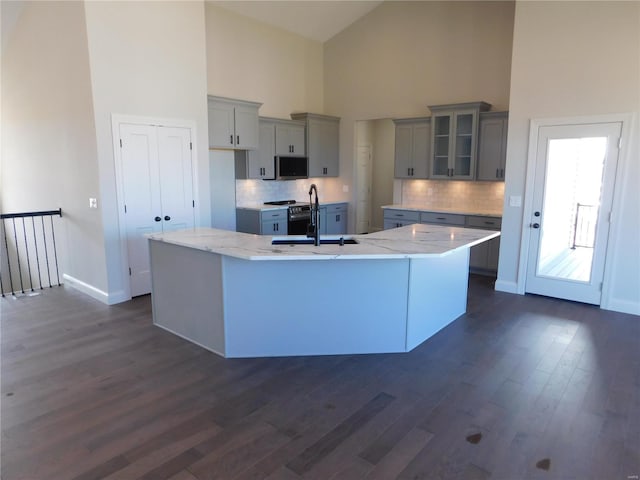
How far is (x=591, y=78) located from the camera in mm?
4613

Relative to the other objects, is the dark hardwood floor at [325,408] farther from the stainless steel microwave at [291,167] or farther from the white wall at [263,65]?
the white wall at [263,65]

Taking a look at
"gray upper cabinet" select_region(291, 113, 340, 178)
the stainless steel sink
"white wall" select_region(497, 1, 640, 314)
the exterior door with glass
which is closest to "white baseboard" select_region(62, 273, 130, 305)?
the stainless steel sink

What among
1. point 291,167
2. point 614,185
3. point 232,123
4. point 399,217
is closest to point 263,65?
point 232,123

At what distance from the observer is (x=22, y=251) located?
7.63m

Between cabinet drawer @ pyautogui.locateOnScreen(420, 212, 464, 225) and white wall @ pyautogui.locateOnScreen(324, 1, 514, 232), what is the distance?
183 centimetres

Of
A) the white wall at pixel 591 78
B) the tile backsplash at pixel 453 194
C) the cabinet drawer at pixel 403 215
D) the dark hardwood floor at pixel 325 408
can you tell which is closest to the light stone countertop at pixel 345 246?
the dark hardwood floor at pixel 325 408

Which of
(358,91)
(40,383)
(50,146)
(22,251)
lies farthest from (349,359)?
(22,251)

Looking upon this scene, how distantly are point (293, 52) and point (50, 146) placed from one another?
4482 mm

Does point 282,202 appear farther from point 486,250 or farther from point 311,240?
point 311,240

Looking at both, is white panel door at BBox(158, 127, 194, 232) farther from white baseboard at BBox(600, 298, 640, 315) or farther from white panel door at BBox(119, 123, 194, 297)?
white baseboard at BBox(600, 298, 640, 315)

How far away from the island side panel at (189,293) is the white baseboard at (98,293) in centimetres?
103

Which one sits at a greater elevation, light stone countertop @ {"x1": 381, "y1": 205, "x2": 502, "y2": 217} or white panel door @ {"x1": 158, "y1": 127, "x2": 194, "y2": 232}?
white panel door @ {"x1": 158, "y1": 127, "x2": 194, "y2": 232}

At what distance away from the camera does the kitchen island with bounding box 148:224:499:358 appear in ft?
11.3

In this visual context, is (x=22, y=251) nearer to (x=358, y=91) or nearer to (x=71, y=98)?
(x=71, y=98)
